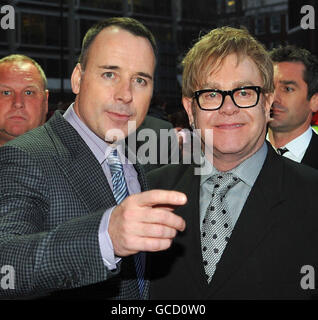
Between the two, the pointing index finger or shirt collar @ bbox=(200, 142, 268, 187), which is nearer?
the pointing index finger

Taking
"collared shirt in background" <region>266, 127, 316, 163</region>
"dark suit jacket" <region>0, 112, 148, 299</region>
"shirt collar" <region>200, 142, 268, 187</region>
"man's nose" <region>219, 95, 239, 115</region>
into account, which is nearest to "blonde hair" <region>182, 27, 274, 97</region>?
"man's nose" <region>219, 95, 239, 115</region>

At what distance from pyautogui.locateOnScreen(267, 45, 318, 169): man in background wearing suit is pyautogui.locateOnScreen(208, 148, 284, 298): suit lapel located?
1.95 metres

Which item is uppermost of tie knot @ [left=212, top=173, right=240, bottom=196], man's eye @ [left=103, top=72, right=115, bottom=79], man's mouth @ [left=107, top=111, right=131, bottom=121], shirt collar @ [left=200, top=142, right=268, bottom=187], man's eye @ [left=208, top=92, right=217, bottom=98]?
man's eye @ [left=103, top=72, right=115, bottom=79]

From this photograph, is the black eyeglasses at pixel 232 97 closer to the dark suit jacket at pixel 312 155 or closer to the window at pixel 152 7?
the dark suit jacket at pixel 312 155

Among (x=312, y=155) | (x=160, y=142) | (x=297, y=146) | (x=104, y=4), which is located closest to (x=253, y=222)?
(x=312, y=155)

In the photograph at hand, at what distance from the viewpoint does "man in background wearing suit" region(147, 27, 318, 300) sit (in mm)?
2479

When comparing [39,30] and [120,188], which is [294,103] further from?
[39,30]

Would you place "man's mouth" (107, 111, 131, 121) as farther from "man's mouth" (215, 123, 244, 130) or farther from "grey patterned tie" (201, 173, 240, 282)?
"grey patterned tie" (201, 173, 240, 282)

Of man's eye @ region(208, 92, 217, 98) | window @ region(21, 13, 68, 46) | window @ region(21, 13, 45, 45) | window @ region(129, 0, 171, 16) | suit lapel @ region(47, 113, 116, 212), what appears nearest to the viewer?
suit lapel @ region(47, 113, 116, 212)

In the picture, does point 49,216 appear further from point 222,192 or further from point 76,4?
point 76,4

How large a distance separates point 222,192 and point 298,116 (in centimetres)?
252

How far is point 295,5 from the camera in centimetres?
1371

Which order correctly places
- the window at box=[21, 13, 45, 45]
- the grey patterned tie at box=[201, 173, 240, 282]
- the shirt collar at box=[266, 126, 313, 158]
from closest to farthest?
the grey patterned tie at box=[201, 173, 240, 282] → the shirt collar at box=[266, 126, 313, 158] → the window at box=[21, 13, 45, 45]

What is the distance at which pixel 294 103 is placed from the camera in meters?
4.98
